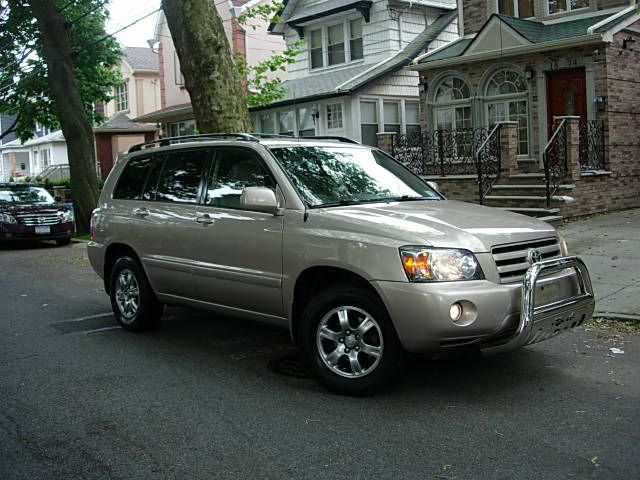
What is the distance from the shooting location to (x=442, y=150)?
17.7 m

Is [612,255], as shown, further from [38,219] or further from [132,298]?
[38,219]

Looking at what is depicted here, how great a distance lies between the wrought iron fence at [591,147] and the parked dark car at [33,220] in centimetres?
1203

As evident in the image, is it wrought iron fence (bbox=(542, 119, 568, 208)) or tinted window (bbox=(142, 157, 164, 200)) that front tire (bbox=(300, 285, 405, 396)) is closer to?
tinted window (bbox=(142, 157, 164, 200))

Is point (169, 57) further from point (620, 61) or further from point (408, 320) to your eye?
point (408, 320)

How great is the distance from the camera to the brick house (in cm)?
1516

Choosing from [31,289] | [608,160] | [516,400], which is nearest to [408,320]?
[516,400]

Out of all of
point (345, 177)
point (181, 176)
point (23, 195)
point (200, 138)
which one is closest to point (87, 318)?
point (181, 176)

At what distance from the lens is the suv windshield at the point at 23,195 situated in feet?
59.9

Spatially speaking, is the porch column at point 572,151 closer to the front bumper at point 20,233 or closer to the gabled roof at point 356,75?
the gabled roof at point 356,75

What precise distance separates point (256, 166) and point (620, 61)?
42.6 ft

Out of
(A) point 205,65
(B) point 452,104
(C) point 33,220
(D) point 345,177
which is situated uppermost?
(B) point 452,104

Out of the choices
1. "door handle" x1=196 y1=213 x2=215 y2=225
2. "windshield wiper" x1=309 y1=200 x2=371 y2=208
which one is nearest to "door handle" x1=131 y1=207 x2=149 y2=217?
"door handle" x1=196 y1=213 x2=215 y2=225

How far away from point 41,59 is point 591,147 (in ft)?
58.9

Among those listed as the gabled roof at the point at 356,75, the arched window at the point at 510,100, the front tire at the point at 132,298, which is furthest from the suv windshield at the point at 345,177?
the gabled roof at the point at 356,75
